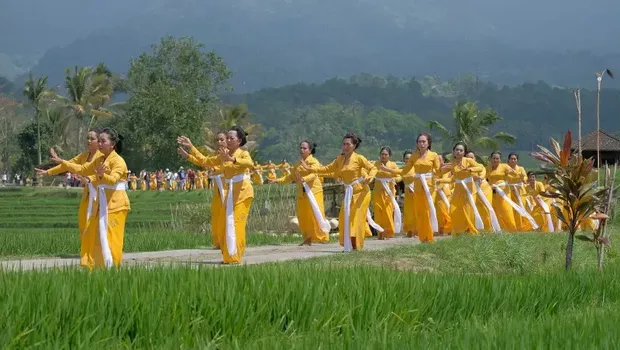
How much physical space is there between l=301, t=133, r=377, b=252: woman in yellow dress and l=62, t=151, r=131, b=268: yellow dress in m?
4.38

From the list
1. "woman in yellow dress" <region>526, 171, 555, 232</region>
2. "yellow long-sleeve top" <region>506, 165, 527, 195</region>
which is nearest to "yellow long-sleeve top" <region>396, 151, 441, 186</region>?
"yellow long-sleeve top" <region>506, 165, 527, 195</region>

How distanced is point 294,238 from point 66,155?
5278 cm

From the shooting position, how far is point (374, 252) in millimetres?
14523

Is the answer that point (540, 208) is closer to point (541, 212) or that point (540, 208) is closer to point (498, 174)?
point (541, 212)

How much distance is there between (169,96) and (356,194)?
47480 millimetres

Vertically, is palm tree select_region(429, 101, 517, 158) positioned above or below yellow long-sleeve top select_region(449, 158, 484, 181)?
above

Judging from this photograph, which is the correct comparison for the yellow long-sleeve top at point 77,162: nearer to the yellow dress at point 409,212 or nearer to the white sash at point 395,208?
the white sash at point 395,208

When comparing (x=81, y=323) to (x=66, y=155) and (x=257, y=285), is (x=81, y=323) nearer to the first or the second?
(x=257, y=285)

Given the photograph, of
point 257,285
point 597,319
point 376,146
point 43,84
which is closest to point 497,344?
point 597,319

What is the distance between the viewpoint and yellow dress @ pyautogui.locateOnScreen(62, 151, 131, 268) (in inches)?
474

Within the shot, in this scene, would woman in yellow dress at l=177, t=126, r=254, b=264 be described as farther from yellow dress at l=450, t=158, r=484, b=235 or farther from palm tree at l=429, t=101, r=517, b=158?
palm tree at l=429, t=101, r=517, b=158

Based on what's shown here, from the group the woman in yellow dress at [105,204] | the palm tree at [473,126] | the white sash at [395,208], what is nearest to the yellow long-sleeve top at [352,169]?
the white sash at [395,208]

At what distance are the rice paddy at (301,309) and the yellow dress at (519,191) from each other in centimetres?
1176

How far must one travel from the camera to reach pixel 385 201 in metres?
19.7
